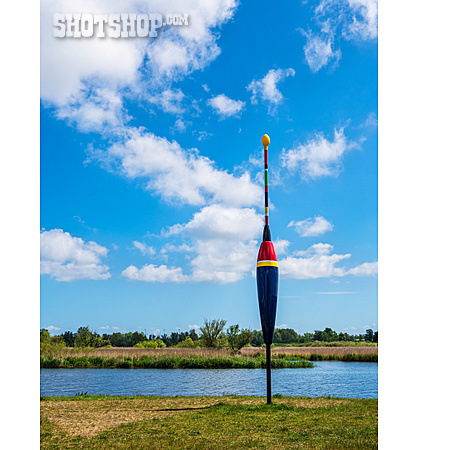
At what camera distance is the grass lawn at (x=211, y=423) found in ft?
16.7

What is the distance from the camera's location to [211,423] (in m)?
6.07

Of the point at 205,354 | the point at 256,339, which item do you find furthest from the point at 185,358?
the point at 256,339

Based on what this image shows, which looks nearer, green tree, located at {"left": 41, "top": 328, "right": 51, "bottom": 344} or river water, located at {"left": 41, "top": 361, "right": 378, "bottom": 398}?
river water, located at {"left": 41, "top": 361, "right": 378, "bottom": 398}

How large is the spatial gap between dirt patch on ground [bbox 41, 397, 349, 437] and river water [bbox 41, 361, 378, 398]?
1280mm

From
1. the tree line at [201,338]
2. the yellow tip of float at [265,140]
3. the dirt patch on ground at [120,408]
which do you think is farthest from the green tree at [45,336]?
the yellow tip of float at [265,140]

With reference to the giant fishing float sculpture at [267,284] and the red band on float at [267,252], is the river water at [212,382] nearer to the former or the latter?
the giant fishing float sculpture at [267,284]

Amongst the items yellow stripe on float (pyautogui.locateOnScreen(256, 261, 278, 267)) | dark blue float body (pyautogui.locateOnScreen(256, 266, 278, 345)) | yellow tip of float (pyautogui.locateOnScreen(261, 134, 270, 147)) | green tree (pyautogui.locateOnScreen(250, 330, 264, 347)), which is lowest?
green tree (pyautogui.locateOnScreen(250, 330, 264, 347))

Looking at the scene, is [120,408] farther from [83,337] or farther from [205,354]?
[83,337]

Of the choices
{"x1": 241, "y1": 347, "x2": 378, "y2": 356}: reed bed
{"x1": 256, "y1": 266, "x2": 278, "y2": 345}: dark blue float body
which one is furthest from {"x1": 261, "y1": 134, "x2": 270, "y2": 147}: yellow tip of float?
{"x1": 241, "y1": 347, "x2": 378, "y2": 356}: reed bed

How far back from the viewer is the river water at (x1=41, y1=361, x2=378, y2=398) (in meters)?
9.92

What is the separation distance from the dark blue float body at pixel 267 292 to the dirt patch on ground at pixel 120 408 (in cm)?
160

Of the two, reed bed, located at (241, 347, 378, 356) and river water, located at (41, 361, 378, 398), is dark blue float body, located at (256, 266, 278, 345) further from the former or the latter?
reed bed, located at (241, 347, 378, 356)
